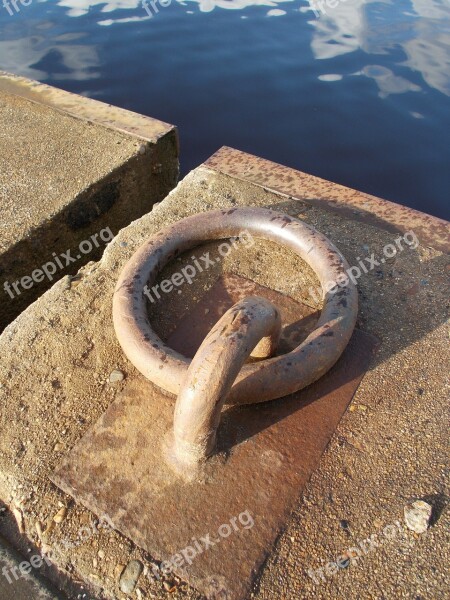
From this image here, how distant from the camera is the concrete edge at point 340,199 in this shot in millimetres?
2912

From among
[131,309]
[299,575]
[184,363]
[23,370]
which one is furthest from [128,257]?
[299,575]

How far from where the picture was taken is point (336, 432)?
2004 mm

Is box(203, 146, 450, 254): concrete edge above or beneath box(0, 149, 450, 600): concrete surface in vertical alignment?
above

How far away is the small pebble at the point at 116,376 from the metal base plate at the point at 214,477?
0.20 ft

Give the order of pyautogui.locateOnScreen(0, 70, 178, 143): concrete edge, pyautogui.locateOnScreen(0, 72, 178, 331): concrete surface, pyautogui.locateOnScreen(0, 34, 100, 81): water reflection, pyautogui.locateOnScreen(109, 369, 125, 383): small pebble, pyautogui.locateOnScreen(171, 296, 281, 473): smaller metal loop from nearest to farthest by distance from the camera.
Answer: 1. pyautogui.locateOnScreen(171, 296, 281, 473): smaller metal loop
2. pyautogui.locateOnScreen(109, 369, 125, 383): small pebble
3. pyautogui.locateOnScreen(0, 72, 178, 331): concrete surface
4. pyautogui.locateOnScreen(0, 70, 178, 143): concrete edge
5. pyautogui.locateOnScreen(0, 34, 100, 81): water reflection

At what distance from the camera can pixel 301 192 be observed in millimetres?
3174

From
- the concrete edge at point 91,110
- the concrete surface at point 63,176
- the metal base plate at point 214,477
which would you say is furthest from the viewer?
the concrete edge at point 91,110

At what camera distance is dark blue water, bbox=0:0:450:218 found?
513 centimetres

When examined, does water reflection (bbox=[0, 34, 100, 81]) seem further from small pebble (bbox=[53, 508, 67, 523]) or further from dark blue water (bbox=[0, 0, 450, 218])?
small pebble (bbox=[53, 508, 67, 523])

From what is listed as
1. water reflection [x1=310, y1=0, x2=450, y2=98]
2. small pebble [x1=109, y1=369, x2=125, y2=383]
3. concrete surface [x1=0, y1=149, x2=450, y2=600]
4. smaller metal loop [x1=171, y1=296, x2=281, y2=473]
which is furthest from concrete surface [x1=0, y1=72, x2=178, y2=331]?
water reflection [x1=310, y1=0, x2=450, y2=98]

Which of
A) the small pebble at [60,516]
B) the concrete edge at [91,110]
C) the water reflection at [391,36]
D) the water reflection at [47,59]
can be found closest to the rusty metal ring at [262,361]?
the small pebble at [60,516]

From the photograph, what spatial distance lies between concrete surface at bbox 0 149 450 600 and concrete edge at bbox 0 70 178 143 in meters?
0.88

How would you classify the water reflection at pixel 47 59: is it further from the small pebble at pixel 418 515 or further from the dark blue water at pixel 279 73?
the small pebble at pixel 418 515

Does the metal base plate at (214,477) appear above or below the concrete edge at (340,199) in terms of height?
below
